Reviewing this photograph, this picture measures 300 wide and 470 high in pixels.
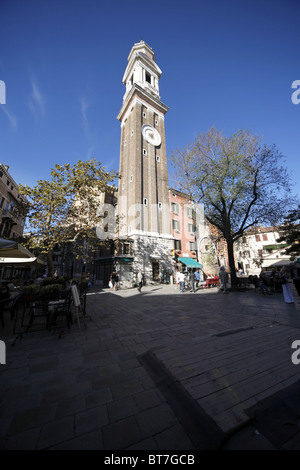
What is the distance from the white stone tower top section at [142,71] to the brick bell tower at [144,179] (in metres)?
0.12

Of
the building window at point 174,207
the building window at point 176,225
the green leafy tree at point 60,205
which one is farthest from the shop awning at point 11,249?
the building window at point 174,207

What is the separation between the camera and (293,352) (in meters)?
3.22

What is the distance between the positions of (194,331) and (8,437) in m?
3.84

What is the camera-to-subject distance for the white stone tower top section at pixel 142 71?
1093 inches

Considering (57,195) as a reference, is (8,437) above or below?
below

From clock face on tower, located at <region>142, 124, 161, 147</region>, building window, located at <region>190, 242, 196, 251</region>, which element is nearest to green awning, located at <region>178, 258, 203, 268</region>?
building window, located at <region>190, 242, 196, 251</region>

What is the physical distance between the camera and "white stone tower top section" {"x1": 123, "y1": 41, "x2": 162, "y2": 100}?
27.8m

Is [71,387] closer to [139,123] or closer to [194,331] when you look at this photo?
[194,331]

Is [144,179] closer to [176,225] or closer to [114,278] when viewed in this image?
[176,225]

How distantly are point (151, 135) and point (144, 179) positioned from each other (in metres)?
7.94

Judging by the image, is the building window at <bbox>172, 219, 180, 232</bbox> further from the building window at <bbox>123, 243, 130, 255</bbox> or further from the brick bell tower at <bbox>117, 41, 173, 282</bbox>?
the building window at <bbox>123, 243, 130, 255</bbox>

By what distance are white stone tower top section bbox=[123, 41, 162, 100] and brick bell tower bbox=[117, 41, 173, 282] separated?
0.12 m

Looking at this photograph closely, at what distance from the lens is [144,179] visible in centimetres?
2264
